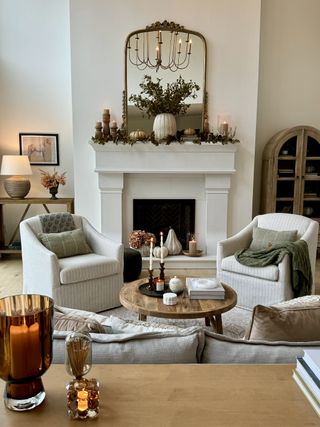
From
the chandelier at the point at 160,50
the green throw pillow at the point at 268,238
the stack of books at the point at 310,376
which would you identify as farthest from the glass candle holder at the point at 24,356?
the chandelier at the point at 160,50

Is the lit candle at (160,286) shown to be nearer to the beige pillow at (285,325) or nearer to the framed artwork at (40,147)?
the beige pillow at (285,325)

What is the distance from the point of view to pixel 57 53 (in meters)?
5.25

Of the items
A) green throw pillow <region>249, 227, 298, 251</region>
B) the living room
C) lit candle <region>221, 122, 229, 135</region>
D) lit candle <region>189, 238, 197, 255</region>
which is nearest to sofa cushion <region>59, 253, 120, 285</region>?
green throw pillow <region>249, 227, 298, 251</region>

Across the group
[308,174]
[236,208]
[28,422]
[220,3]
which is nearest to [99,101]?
[220,3]

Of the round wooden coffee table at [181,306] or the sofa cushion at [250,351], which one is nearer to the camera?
the sofa cushion at [250,351]

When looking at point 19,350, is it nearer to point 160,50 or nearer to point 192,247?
point 192,247

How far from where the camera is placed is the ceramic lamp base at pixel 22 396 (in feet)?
2.97

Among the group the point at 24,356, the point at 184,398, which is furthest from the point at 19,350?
the point at 184,398

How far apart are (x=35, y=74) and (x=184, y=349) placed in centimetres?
501

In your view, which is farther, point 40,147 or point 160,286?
point 40,147

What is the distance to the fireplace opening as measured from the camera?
16.8ft

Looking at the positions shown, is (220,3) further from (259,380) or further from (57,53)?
(259,380)

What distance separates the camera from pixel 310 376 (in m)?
0.95

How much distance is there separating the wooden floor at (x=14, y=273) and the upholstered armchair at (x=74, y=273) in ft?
1.66
